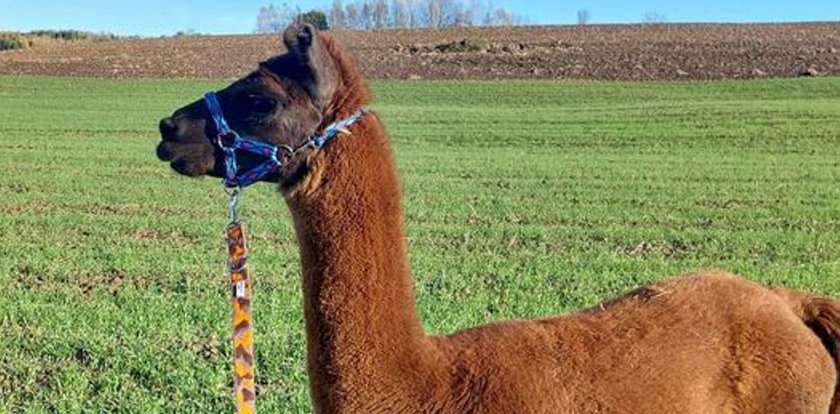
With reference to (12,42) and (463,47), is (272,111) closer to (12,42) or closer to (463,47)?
(463,47)

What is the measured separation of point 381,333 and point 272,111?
80 centimetres


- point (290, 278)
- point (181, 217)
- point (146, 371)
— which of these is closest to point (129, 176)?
point (181, 217)

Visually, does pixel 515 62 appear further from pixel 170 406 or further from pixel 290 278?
pixel 170 406

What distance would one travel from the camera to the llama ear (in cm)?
310

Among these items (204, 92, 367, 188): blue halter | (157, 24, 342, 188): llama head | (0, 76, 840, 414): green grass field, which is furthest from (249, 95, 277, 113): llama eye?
(0, 76, 840, 414): green grass field

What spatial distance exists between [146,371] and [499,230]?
6353mm

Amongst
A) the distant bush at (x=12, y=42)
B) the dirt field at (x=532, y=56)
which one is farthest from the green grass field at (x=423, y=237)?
the distant bush at (x=12, y=42)

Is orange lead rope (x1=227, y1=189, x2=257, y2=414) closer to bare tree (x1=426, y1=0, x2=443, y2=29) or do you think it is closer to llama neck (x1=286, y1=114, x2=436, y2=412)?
llama neck (x1=286, y1=114, x2=436, y2=412)

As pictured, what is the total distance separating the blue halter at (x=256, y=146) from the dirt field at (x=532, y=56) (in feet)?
138

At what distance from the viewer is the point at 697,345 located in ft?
11.9

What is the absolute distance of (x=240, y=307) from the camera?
355cm

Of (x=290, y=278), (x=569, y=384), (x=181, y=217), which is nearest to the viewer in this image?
(x=569, y=384)

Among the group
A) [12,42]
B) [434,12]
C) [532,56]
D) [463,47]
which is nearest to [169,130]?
[532,56]

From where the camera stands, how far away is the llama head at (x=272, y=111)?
3.14 metres
